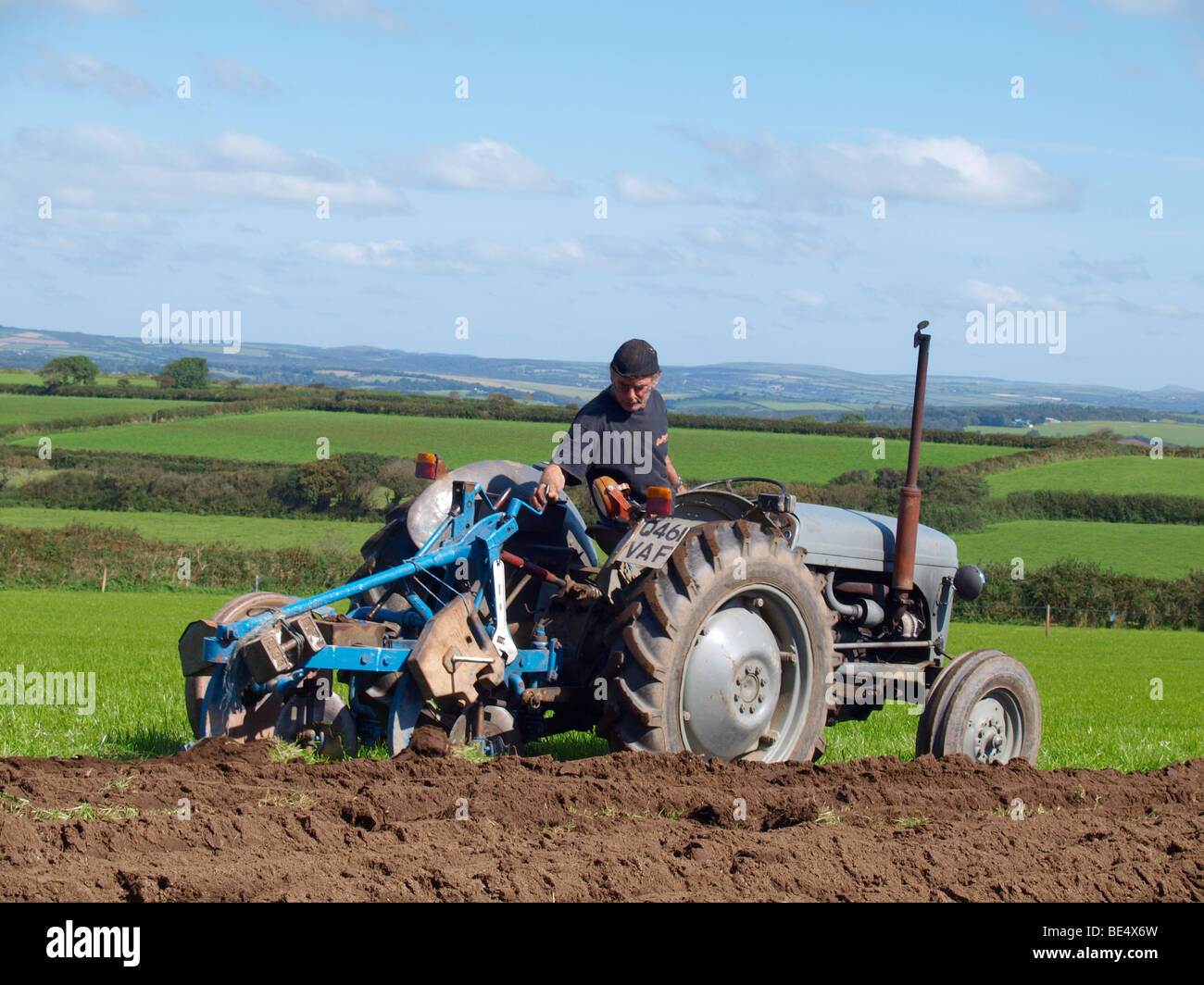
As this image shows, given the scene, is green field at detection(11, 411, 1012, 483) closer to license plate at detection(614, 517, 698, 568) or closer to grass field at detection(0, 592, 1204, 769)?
grass field at detection(0, 592, 1204, 769)

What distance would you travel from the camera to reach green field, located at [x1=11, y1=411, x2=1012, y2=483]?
41.5 m

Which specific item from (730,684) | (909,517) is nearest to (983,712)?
(909,517)

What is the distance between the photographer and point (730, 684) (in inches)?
232

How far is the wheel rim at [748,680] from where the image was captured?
229 inches

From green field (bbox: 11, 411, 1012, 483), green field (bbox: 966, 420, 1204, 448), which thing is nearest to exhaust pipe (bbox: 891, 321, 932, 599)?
green field (bbox: 11, 411, 1012, 483)

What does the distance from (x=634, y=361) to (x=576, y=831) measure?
2643 mm

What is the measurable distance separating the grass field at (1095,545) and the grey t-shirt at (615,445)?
27.4 metres

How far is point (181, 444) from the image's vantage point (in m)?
46.5

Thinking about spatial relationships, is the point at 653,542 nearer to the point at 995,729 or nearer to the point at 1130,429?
the point at 995,729

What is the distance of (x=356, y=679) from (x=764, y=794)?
1997mm

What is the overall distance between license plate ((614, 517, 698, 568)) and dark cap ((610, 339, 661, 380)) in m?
0.87

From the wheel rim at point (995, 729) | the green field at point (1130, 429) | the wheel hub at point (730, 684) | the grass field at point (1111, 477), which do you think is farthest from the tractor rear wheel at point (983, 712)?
the green field at point (1130, 429)
